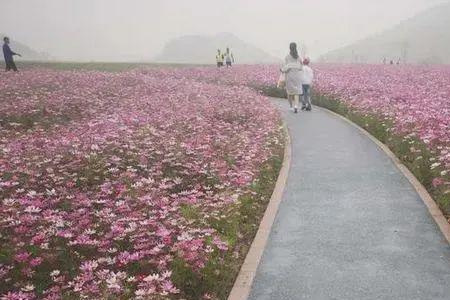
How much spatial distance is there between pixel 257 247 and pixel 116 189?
3209 millimetres

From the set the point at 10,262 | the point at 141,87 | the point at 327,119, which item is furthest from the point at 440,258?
the point at 141,87

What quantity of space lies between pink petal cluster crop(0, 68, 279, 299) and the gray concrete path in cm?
101

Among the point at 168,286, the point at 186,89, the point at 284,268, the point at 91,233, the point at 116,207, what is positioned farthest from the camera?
the point at 186,89

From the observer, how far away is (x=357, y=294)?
253 inches

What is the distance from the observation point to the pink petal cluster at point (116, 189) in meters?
6.94

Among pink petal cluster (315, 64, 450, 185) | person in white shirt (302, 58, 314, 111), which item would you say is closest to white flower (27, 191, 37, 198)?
pink petal cluster (315, 64, 450, 185)

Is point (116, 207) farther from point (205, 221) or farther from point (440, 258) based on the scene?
point (440, 258)

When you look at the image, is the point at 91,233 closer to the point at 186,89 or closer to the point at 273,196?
the point at 273,196

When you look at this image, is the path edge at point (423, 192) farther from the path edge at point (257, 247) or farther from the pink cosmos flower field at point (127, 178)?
the path edge at point (257, 247)

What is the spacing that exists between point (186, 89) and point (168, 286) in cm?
2019

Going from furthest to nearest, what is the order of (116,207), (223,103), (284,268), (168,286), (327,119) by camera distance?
(223,103), (327,119), (116,207), (284,268), (168,286)

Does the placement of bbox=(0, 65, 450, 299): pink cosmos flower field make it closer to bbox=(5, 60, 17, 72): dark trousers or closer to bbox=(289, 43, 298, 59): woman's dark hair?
bbox=(289, 43, 298, 59): woman's dark hair

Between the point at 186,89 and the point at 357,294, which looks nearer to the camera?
the point at 357,294

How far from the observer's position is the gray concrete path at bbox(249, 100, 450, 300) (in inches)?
261
